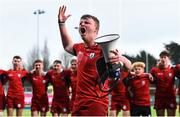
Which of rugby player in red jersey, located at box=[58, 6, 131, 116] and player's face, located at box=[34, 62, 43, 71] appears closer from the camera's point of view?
rugby player in red jersey, located at box=[58, 6, 131, 116]

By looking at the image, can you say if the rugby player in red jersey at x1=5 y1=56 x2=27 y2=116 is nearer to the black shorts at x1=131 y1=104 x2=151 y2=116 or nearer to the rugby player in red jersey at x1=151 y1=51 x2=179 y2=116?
the black shorts at x1=131 y1=104 x2=151 y2=116

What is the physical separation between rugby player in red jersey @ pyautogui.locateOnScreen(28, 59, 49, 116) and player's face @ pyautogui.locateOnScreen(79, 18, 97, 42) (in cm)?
879

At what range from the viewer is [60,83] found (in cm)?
1536

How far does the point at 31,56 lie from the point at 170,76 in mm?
58403

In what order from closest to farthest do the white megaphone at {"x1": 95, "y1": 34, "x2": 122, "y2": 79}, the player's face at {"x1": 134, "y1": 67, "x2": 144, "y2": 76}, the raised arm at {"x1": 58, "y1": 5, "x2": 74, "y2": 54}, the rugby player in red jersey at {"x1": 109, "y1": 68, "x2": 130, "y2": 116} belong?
the white megaphone at {"x1": 95, "y1": 34, "x2": 122, "y2": 79}
the raised arm at {"x1": 58, "y1": 5, "x2": 74, "y2": 54}
the player's face at {"x1": 134, "y1": 67, "x2": 144, "y2": 76}
the rugby player in red jersey at {"x1": 109, "y1": 68, "x2": 130, "y2": 116}

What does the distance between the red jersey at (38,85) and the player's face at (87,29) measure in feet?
29.8

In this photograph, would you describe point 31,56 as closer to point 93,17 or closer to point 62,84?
point 62,84

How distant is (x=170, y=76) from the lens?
1312 centimetres

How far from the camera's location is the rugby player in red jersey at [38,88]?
15.1 metres

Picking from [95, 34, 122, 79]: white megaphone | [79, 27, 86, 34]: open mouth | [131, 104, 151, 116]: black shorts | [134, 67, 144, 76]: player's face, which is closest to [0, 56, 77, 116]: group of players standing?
[134, 67, 144, 76]: player's face

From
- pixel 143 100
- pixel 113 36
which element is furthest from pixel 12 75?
pixel 113 36

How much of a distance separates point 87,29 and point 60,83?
30.6ft

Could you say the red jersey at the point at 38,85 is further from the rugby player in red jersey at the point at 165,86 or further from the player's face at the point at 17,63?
the rugby player in red jersey at the point at 165,86

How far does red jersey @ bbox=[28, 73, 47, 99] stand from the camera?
15.1 meters
